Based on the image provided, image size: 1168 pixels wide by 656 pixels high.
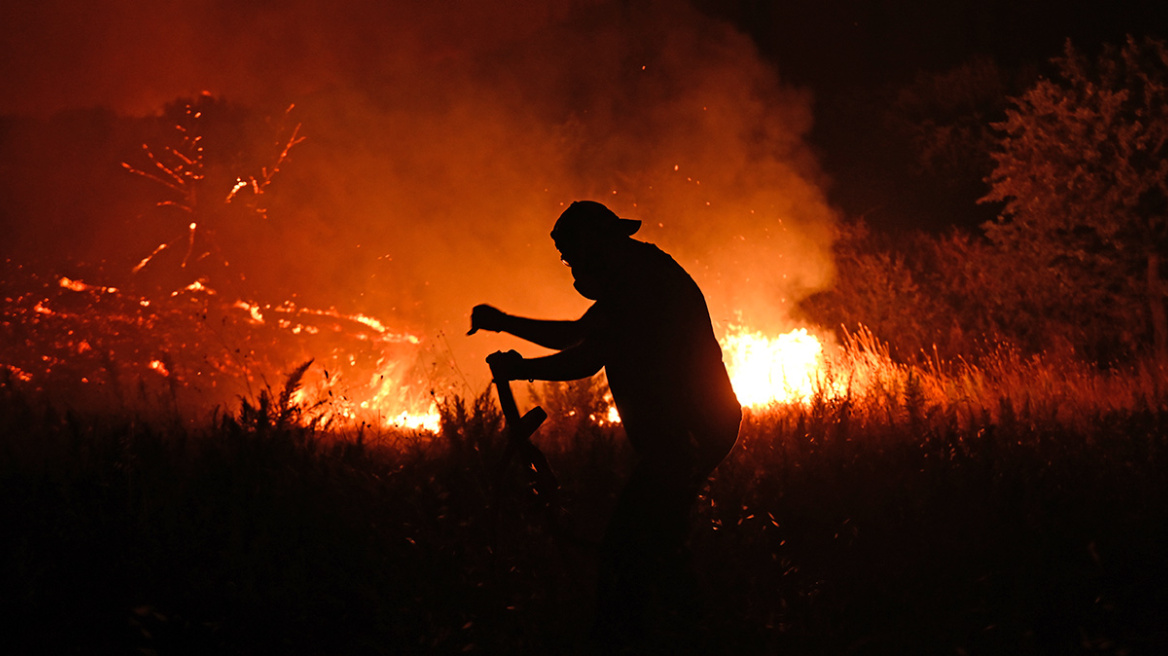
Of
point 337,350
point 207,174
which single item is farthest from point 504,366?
point 207,174

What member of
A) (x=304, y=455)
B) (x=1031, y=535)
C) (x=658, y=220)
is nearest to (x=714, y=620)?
(x=1031, y=535)

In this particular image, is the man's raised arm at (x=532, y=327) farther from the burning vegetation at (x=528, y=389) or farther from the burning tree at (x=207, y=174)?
the burning tree at (x=207, y=174)

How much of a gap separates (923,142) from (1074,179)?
6460 mm

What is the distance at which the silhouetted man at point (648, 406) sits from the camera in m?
2.61

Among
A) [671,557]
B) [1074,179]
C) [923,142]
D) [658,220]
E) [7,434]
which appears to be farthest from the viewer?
[923,142]

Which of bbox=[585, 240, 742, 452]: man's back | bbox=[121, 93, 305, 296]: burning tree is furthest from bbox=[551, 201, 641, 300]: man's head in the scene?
bbox=[121, 93, 305, 296]: burning tree

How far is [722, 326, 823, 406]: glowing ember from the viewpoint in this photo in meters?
9.66

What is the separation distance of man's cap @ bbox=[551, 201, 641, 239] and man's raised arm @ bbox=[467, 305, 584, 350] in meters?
0.36

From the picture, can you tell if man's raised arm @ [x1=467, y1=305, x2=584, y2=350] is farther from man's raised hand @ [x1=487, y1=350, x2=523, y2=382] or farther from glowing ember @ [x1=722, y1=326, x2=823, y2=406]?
glowing ember @ [x1=722, y1=326, x2=823, y2=406]

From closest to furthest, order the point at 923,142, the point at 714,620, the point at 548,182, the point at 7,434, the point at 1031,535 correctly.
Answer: the point at 714,620 < the point at 1031,535 < the point at 7,434 < the point at 548,182 < the point at 923,142

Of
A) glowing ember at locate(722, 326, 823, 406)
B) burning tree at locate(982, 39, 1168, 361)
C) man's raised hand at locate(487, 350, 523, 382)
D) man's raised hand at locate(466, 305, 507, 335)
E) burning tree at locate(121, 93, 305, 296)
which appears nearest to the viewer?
man's raised hand at locate(487, 350, 523, 382)

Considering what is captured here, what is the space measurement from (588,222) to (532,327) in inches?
18.9

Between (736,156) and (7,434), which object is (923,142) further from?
(7,434)

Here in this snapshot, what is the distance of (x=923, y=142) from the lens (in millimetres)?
15602
